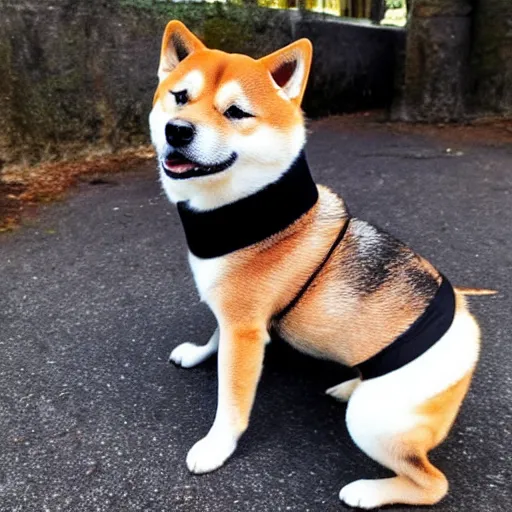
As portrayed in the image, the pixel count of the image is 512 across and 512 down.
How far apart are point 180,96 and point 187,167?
24 cm

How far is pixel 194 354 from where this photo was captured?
8.70 feet

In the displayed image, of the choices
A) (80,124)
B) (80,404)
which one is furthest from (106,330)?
(80,124)

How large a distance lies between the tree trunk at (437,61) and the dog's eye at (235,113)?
497 cm

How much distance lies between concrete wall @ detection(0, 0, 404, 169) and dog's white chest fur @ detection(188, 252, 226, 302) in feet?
10.6

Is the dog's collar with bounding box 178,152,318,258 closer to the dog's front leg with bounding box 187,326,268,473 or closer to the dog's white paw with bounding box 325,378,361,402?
the dog's front leg with bounding box 187,326,268,473

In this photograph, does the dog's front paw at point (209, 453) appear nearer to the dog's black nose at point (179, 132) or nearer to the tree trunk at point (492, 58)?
the dog's black nose at point (179, 132)

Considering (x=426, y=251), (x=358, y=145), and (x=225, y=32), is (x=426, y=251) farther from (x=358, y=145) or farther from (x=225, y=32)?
(x=225, y=32)

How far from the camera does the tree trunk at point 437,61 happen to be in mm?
6172

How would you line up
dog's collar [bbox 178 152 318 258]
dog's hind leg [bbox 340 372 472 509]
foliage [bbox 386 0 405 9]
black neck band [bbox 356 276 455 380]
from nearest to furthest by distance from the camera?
dog's hind leg [bbox 340 372 472 509]
black neck band [bbox 356 276 455 380]
dog's collar [bbox 178 152 318 258]
foliage [bbox 386 0 405 9]

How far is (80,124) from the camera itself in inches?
201

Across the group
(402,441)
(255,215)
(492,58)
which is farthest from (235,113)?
(492,58)

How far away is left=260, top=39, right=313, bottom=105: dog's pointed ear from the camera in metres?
1.99

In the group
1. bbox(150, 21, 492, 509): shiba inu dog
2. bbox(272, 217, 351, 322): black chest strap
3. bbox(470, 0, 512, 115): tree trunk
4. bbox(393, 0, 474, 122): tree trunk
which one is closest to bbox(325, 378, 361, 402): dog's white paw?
bbox(150, 21, 492, 509): shiba inu dog

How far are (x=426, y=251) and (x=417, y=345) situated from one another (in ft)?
6.31
